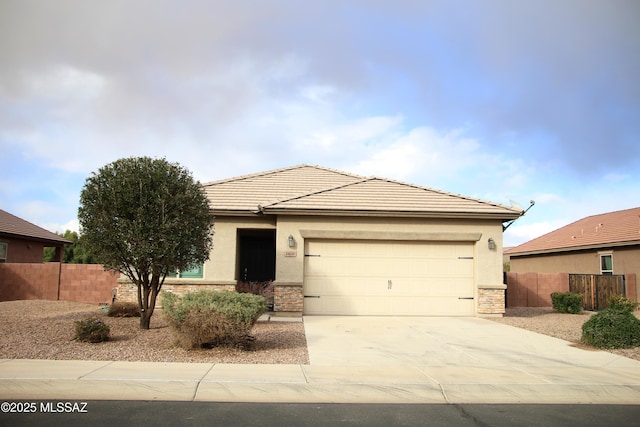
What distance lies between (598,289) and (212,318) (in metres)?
17.2

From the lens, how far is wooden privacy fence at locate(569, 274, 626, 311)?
65.5 feet

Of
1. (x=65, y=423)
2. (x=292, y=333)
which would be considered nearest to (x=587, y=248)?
(x=292, y=333)

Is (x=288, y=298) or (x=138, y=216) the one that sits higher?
(x=138, y=216)

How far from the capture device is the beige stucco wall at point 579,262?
21781 millimetres

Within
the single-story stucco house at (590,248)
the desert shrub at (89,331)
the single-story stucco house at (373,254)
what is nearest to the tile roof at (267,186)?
the single-story stucco house at (373,254)

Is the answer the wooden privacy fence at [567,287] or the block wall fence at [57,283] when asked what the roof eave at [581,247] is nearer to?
the wooden privacy fence at [567,287]

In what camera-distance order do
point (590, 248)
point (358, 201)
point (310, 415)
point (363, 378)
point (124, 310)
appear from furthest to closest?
point (590, 248), point (358, 201), point (124, 310), point (363, 378), point (310, 415)

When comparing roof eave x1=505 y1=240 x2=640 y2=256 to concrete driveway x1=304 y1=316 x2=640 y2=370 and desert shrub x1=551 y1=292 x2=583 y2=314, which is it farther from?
concrete driveway x1=304 y1=316 x2=640 y2=370

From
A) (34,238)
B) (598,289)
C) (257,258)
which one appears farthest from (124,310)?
(598,289)

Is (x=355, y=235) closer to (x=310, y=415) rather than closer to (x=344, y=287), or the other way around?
(x=344, y=287)

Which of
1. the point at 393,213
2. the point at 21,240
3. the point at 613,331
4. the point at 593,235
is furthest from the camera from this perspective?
the point at 593,235

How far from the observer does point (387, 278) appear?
1536 cm

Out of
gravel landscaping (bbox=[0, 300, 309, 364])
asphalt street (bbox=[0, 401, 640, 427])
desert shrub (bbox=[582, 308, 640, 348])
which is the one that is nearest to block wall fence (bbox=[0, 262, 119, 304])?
gravel landscaping (bbox=[0, 300, 309, 364])

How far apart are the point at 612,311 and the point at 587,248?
48.6 ft
